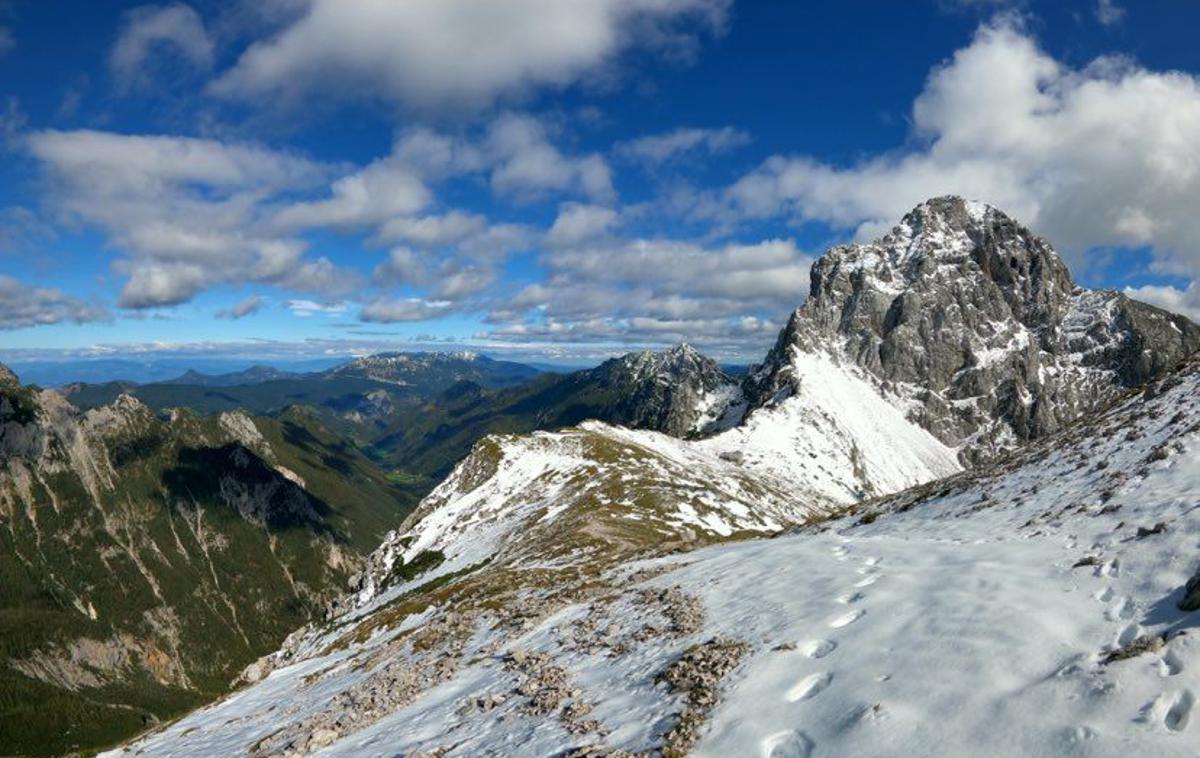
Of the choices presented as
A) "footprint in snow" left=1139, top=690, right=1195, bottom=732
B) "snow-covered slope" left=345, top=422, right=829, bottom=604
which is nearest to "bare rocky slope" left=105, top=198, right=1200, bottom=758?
"footprint in snow" left=1139, top=690, right=1195, bottom=732

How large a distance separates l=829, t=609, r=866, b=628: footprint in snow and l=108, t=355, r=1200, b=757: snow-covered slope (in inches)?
3.0

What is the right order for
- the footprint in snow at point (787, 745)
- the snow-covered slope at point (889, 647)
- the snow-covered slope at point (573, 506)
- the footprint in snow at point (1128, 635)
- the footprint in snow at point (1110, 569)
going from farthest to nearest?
the snow-covered slope at point (573, 506), the footprint in snow at point (1110, 569), the footprint in snow at point (787, 745), the footprint in snow at point (1128, 635), the snow-covered slope at point (889, 647)

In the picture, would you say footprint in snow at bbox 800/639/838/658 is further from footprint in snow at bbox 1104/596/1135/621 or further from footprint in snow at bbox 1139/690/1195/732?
footprint in snow at bbox 1139/690/1195/732

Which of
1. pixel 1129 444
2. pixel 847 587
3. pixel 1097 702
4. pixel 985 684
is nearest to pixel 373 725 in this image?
pixel 847 587

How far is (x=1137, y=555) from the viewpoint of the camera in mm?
18297

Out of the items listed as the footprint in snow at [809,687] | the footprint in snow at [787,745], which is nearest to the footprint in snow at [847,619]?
the footprint in snow at [809,687]

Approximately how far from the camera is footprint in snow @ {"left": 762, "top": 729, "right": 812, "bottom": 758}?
1448cm

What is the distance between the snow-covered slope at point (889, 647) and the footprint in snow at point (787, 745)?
0.18ft

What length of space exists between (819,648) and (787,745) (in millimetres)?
4779

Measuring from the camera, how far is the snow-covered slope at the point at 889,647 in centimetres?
1327

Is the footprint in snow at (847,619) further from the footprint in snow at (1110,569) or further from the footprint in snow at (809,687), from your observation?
the footprint in snow at (1110,569)

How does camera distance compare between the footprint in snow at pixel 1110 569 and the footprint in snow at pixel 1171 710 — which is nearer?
the footprint in snow at pixel 1171 710

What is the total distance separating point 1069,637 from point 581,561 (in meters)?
60.6

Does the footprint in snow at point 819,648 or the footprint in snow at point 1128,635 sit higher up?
the footprint in snow at point 1128,635
